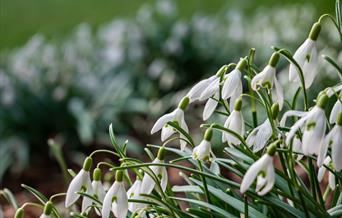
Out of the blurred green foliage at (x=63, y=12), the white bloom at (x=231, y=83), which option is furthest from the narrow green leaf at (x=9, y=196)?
the blurred green foliage at (x=63, y=12)

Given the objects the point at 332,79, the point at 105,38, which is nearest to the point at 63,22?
the point at 105,38

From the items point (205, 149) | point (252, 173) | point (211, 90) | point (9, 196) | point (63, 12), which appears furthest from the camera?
point (63, 12)

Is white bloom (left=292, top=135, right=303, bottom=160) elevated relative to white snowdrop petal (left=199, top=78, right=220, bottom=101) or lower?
lower

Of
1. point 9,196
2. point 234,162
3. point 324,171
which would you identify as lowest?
point 324,171

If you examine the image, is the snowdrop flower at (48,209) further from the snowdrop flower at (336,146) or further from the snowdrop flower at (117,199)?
the snowdrop flower at (336,146)

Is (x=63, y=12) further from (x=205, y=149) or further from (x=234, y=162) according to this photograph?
(x=205, y=149)

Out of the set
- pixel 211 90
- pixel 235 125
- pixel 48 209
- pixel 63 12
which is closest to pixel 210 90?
pixel 211 90

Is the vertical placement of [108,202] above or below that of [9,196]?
below

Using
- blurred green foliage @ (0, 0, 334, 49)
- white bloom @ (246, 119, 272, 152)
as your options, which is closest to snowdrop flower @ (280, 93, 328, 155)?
white bloom @ (246, 119, 272, 152)

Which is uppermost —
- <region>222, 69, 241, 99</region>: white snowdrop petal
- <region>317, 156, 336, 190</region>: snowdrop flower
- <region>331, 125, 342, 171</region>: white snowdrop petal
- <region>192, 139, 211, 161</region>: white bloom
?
<region>222, 69, 241, 99</region>: white snowdrop petal

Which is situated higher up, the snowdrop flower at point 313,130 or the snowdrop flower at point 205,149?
the snowdrop flower at point 205,149

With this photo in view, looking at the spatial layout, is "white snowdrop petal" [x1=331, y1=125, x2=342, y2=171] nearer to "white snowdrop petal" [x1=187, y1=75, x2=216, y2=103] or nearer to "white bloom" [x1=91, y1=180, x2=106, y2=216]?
"white snowdrop petal" [x1=187, y1=75, x2=216, y2=103]

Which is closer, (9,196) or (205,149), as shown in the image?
(205,149)

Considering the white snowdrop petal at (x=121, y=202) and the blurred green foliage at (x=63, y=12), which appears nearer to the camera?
the white snowdrop petal at (x=121, y=202)
